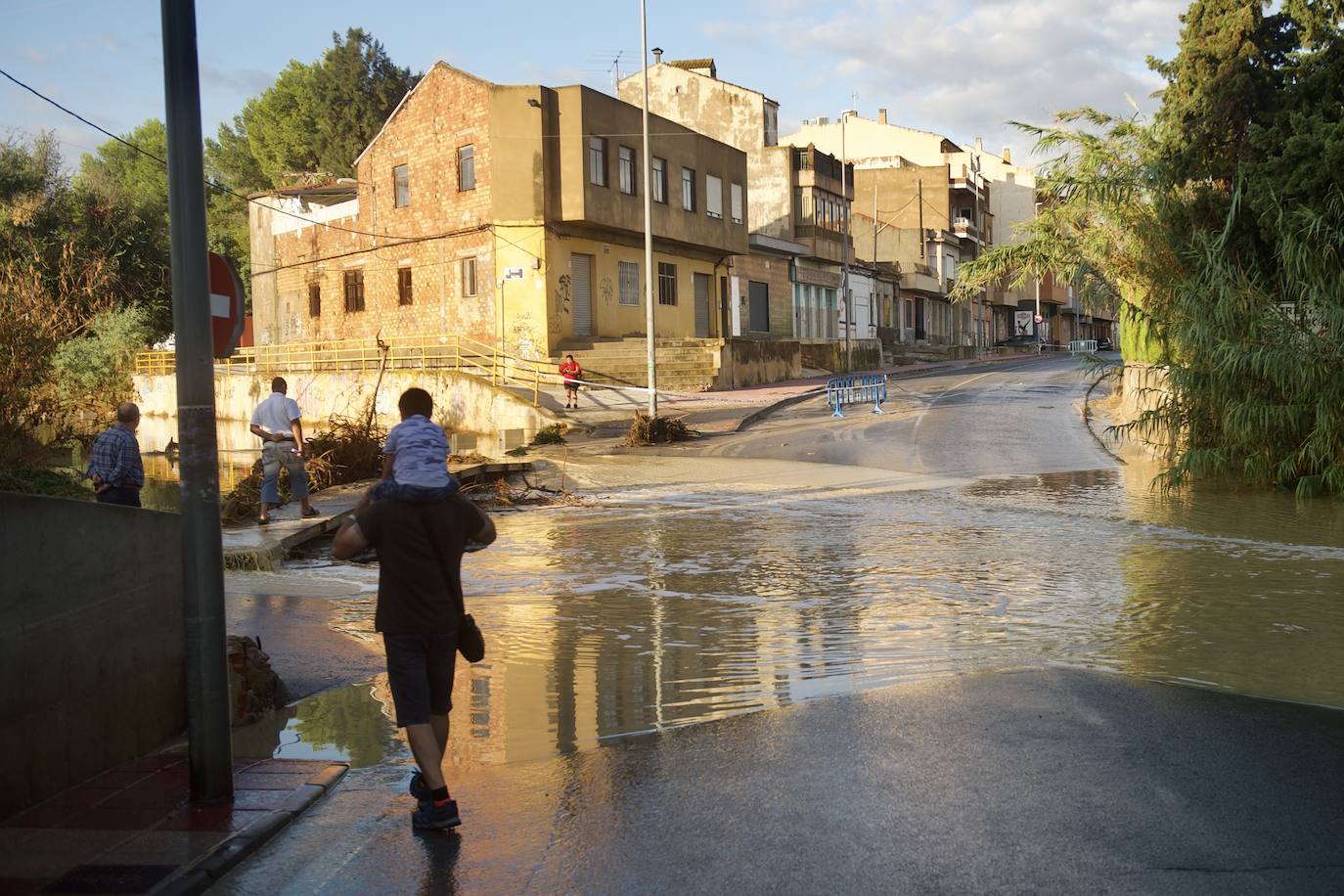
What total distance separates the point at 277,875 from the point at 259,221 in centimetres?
4491

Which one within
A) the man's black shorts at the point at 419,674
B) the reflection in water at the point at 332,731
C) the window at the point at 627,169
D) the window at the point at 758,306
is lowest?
the reflection in water at the point at 332,731

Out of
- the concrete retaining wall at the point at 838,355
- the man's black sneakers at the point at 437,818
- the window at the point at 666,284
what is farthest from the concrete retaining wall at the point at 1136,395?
the window at the point at 666,284

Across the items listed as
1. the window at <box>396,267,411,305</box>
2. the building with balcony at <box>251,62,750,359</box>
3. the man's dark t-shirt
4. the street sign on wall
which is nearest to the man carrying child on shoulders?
the man's dark t-shirt

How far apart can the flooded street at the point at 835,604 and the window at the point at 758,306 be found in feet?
105

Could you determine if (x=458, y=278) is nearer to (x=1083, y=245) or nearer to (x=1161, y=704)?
(x=1083, y=245)

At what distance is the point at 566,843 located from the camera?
4.27 metres

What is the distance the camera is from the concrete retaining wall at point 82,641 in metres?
4.67

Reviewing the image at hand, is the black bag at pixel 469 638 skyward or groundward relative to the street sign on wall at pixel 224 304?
groundward

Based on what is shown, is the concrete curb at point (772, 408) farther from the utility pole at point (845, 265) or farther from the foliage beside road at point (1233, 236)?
the utility pole at point (845, 265)

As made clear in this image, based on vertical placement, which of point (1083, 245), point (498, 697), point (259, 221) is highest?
point (259, 221)

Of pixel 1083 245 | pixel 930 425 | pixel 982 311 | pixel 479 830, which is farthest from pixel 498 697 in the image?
pixel 982 311

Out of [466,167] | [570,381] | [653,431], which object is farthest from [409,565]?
[466,167]

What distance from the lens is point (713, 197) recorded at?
41406mm

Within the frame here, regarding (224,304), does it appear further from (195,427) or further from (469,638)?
(469,638)
